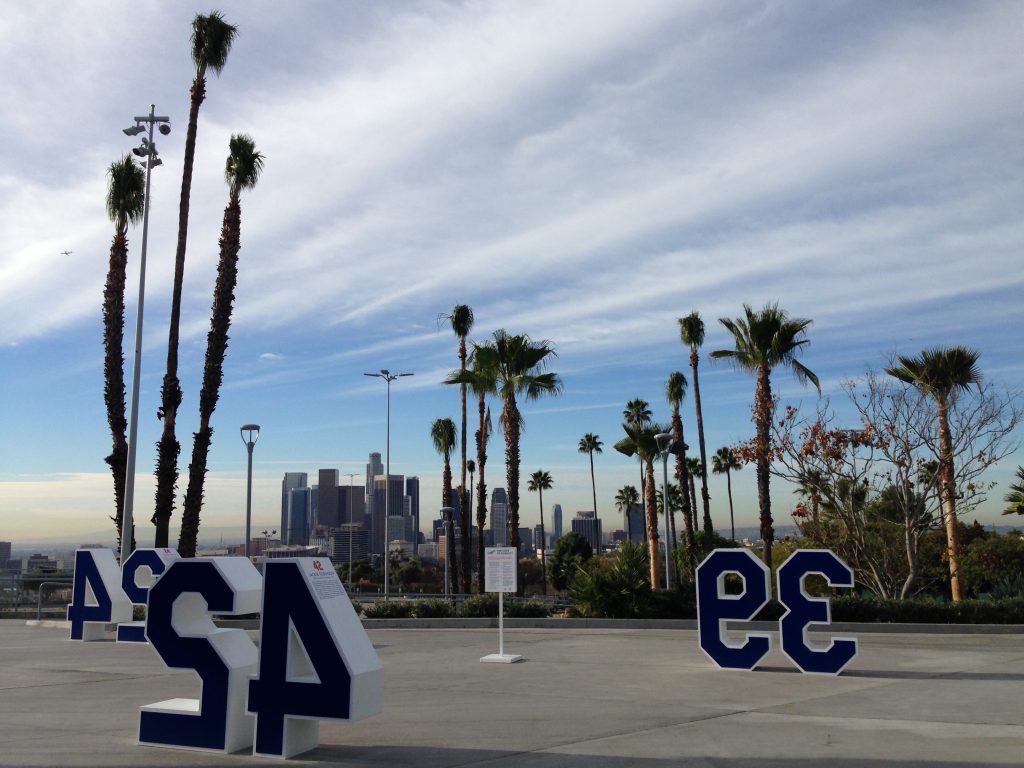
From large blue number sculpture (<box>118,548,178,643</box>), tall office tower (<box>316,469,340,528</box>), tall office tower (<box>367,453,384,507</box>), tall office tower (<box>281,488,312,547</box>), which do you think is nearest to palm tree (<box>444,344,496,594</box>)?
large blue number sculpture (<box>118,548,178,643</box>)

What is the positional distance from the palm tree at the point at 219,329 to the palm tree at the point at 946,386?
2076 cm

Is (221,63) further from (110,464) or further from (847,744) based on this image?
(847,744)

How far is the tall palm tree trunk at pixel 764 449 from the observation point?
84.2 feet

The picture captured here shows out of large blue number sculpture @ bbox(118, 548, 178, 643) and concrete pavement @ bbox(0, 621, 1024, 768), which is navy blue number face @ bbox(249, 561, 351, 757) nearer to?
concrete pavement @ bbox(0, 621, 1024, 768)

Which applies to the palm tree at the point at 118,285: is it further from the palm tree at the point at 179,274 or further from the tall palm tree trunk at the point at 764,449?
the tall palm tree trunk at the point at 764,449

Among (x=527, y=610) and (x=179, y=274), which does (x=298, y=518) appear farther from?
(x=527, y=610)

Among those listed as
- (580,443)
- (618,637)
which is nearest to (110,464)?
(618,637)

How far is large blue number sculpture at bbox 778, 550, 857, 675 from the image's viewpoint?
1283cm

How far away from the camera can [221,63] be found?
3055 cm

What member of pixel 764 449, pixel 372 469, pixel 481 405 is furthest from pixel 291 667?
pixel 372 469

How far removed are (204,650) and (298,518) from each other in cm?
17090

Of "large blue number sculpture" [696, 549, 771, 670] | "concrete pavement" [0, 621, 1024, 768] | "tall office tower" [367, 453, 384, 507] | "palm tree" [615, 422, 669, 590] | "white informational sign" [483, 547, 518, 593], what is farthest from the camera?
"tall office tower" [367, 453, 384, 507]

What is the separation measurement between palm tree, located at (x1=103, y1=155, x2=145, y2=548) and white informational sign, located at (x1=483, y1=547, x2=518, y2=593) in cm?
1791

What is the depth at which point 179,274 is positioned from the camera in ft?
91.4
